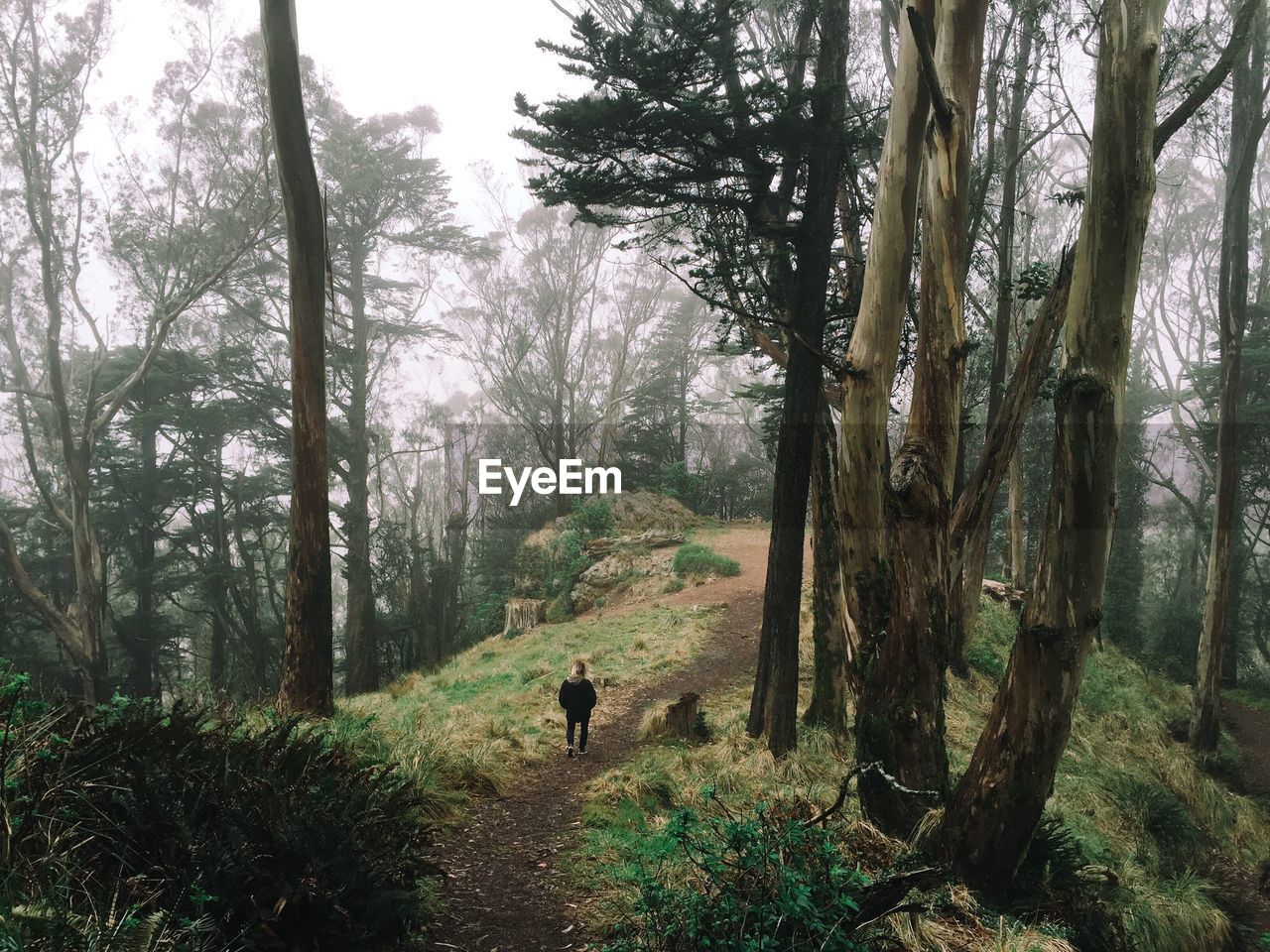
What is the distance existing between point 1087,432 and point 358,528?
18.5m

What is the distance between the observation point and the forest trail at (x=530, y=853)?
375 centimetres

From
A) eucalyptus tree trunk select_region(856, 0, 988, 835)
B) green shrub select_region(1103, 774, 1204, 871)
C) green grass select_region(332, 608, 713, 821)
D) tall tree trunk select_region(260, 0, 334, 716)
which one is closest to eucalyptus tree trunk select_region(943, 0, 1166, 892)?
eucalyptus tree trunk select_region(856, 0, 988, 835)

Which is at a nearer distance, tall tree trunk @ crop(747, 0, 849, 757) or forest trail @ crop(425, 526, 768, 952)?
forest trail @ crop(425, 526, 768, 952)

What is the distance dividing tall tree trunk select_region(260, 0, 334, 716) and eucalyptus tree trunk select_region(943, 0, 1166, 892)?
5700mm

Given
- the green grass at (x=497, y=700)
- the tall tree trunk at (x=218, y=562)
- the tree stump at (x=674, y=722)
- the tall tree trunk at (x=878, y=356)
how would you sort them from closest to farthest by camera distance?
the tall tree trunk at (x=878, y=356) < the green grass at (x=497, y=700) < the tree stump at (x=674, y=722) < the tall tree trunk at (x=218, y=562)

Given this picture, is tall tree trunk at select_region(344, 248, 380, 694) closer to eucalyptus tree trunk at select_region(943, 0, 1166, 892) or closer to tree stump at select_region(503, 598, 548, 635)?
tree stump at select_region(503, 598, 548, 635)

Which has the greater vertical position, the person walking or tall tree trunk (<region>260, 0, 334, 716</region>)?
tall tree trunk (<region>260, 0, 334, 716</region>)

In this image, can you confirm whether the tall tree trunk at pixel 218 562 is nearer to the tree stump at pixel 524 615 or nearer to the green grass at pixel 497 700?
the tree stump at pixel 524 615

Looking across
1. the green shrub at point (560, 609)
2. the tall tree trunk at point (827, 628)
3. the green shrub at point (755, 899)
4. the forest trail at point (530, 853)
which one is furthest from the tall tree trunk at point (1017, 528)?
the green shrub at point (755, 899)

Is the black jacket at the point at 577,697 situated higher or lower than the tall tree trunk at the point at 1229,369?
lower

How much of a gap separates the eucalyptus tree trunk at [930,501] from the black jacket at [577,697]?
11.9 ft

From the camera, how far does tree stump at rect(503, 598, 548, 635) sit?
17.7m

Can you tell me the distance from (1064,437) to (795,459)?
3397 mm

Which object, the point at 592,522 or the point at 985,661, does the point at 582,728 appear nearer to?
the point at 985,661
